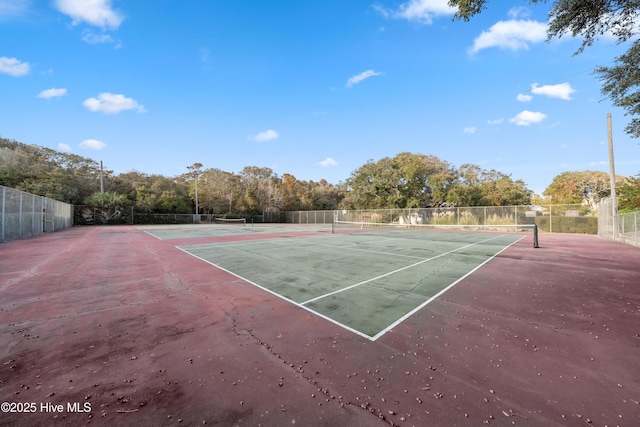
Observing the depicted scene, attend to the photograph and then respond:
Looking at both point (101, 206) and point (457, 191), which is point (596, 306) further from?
point (101, 206)

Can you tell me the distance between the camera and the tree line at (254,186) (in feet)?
119

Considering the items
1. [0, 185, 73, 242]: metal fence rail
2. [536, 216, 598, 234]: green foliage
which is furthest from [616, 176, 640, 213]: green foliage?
[0, 185, 73, 242]: metal fence rail

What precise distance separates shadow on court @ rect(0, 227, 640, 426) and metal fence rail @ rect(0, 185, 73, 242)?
555 inches

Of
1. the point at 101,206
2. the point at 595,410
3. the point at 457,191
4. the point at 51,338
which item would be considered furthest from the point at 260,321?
the point at 101,206

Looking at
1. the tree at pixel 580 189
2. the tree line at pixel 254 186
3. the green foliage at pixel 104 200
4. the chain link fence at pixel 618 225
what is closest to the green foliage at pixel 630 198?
the chain link fence at pixel 618 225

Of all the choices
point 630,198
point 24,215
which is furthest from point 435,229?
point 24,215

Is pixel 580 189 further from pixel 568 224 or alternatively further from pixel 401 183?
pixel 401 183

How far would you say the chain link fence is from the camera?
47.0 feet

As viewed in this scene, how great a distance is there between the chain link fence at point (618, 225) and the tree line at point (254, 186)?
1181 centimetres

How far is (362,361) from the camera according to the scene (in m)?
3.12

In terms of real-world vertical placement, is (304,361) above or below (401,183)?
below

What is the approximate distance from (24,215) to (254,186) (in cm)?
3851

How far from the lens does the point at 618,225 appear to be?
1703cm

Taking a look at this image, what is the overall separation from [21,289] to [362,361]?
7680 millimetres
